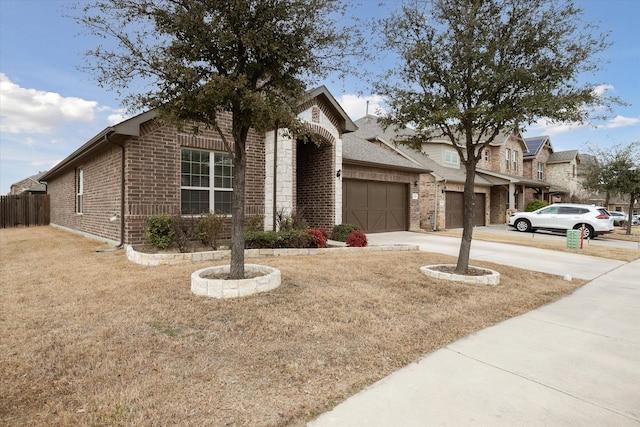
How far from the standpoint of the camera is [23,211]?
790 inches

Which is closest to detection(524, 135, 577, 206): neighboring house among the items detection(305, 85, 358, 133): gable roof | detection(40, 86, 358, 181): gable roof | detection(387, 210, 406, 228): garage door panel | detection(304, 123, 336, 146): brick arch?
detection(387, 210, 406, 228): garage door panel

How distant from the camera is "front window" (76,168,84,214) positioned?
503 inches

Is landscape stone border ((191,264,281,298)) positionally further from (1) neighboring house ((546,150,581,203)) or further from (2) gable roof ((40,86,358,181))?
(1) neighboring house ((546,150,581,203))

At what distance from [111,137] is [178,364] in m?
7.32

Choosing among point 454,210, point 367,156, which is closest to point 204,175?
point 367,156

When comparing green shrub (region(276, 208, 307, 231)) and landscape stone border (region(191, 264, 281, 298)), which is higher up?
green shrub (region(276, 208, 307, 231))

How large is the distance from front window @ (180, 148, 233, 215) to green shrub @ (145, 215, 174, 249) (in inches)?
56.1

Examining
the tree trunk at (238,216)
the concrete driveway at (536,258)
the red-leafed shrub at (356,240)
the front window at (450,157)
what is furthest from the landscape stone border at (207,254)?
the front window at (450,157)

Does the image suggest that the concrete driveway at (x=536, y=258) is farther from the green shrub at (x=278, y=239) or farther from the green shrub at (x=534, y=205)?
the green shrub at (x=534, y=205)

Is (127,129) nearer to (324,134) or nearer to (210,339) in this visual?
(324,134)

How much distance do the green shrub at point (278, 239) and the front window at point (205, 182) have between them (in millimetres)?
1602

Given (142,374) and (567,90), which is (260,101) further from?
(567,90)

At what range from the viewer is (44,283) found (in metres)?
5.78

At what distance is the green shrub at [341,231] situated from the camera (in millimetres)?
11117
